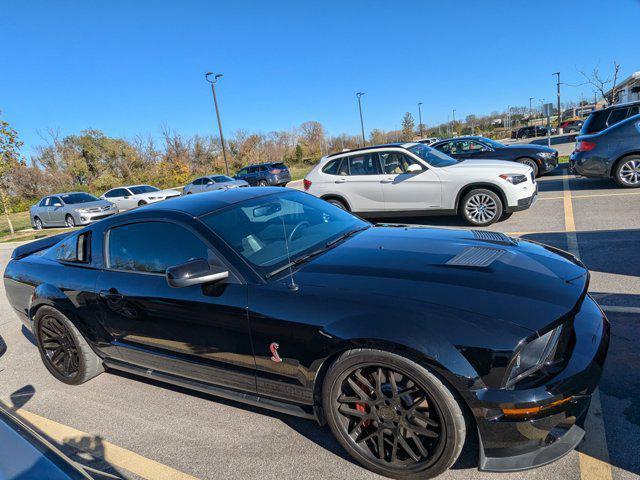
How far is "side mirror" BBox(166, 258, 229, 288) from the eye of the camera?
238 cm

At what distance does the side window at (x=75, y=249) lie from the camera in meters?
3.43

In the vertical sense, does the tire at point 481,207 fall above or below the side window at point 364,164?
below

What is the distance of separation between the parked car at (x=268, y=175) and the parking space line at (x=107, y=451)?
22573mm

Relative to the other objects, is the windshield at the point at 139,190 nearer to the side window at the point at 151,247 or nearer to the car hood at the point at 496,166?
the car hood at the point at 496,166

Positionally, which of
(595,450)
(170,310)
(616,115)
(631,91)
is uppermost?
(631,91)

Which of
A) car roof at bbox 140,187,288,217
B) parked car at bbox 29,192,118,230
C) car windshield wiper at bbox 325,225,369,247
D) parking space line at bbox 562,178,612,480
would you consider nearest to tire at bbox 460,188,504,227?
car windshield wiper at bbox 325,225,369,247

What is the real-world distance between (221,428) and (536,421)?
1918mm

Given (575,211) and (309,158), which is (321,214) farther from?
(309,158)

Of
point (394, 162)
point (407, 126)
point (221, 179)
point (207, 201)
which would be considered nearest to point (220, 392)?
point (207, 201)

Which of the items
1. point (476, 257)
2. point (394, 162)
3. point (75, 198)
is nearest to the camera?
point (476, 257)

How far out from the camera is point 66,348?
361cm

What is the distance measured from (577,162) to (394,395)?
30.8ft

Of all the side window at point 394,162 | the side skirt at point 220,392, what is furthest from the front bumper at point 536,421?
the side window at point 394,162

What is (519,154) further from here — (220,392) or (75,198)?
(75,198)
